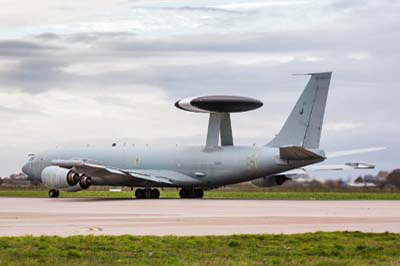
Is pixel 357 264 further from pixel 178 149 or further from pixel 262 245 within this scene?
pixel 178 149

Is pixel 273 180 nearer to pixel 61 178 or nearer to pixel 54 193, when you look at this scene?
pixel 61 178

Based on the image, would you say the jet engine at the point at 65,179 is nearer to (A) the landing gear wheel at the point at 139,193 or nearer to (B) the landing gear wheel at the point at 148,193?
(A) the landing gear wheel at the point at 139,193

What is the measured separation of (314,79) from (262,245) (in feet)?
130

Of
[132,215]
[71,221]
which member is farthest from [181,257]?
[132,215]

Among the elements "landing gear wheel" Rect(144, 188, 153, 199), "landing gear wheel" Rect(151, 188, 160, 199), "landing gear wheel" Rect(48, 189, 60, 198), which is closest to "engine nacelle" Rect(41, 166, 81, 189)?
"landing gear wheel" Rect(48, 189, 60, 198)

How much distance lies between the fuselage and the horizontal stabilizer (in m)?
0.83

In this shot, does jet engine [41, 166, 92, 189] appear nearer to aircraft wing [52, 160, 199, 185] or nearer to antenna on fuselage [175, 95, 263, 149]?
aircraft wing [52, 160, 199, 185]

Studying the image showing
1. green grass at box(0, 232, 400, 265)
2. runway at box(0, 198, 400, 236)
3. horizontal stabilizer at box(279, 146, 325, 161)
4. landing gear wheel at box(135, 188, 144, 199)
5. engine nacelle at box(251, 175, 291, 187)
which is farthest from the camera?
engine nacelle at box(251, 175, 291, 187)

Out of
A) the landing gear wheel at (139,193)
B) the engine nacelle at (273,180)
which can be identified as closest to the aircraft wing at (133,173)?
the landing gear wheel at (139,193)

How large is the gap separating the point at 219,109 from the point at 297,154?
7.08 meters

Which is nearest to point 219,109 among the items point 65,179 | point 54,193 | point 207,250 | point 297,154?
point 297,154

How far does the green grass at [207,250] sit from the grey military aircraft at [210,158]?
114 feet

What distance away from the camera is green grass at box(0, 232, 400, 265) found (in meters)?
18.9

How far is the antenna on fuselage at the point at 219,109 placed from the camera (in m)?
61.6
